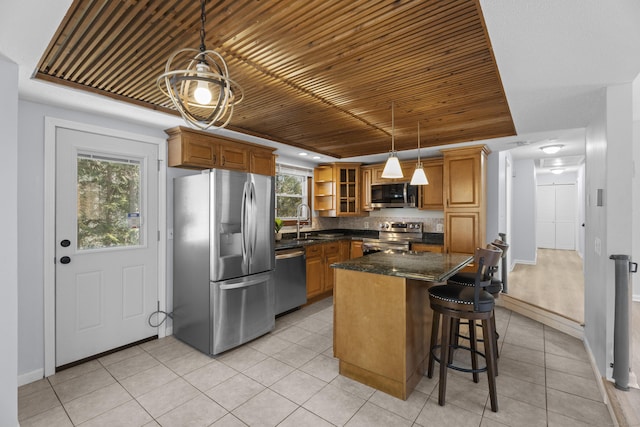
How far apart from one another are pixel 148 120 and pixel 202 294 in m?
1.82

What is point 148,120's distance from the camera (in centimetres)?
303

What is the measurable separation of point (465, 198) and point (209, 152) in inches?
136

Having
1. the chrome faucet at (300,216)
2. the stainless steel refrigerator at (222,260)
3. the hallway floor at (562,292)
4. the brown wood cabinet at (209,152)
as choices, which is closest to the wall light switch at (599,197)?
the hallway floor at (562,292)

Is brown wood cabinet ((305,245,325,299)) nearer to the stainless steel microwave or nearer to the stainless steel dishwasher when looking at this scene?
the stainless steel dishwasher

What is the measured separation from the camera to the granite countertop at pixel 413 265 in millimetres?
2185

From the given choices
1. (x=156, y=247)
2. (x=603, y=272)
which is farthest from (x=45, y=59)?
(x=603, y=272)

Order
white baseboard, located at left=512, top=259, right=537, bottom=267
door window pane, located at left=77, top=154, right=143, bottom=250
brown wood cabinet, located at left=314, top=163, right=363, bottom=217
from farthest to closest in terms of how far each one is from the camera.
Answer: white baseboard, located at left=512, top=259, right=537, bottom=267, brown wood cabinet, located at left=314, top=163, right=363, bottom=217, door window pane, located at left=77, top=154, right=143, bottom=250

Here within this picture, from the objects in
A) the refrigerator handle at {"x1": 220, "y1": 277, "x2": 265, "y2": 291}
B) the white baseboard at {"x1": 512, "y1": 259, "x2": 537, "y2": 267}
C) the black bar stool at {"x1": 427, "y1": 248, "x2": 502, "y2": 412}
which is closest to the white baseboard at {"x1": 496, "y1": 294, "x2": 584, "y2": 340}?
the black bar stool at {"x1": 427, "y1": 248, "x2": 502, "y2": 412}

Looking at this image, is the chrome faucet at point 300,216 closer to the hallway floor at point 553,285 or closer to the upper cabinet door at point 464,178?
the upper cabinet door at point 464,178

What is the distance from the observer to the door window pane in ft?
Answer: 9.50

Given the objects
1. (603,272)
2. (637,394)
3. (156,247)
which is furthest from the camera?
(156,247)

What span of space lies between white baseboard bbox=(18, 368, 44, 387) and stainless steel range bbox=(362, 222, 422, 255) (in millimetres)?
4126

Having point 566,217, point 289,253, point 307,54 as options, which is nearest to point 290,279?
point 289,253

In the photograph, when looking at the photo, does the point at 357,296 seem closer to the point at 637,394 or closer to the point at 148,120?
the point at 637,394
